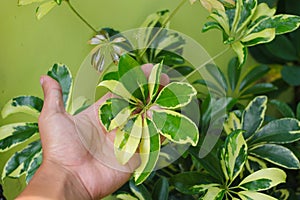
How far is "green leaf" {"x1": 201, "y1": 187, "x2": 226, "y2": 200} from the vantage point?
0.96 meters

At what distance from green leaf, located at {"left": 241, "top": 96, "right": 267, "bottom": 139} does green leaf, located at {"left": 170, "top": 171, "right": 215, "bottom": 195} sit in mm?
151

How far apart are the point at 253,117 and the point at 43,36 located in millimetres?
505

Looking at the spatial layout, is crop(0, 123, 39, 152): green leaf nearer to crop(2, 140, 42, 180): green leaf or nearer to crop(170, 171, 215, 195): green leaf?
crop(2, 140, 42, 180): green leaf

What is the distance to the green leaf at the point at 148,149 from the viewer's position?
871mm

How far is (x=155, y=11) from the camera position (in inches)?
52.3

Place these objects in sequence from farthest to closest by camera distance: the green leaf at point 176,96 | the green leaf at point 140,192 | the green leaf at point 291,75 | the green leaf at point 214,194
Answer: the green leaf at point 291,75, the green leaf at point 140,192, the green leaf at point 214,194, the green leaf at point 176,96

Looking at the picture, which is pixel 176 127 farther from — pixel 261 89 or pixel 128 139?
pixel 261 89

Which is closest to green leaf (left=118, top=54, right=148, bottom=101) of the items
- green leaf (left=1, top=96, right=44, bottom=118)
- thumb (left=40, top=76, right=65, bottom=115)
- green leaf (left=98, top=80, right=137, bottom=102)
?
green leaf (left=98, top=80, right=137, bottom=102)

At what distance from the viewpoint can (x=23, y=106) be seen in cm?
104

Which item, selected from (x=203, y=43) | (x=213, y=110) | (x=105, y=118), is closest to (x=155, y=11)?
(x=203, y=43)

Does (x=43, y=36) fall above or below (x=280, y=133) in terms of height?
above

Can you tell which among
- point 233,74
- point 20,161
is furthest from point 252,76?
point 20,161

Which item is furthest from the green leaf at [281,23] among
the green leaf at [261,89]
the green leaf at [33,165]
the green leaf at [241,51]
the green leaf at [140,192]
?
the green leaf at [33,165]

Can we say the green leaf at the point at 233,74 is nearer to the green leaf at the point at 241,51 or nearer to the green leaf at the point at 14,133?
the green leaf at the point at 241,51
